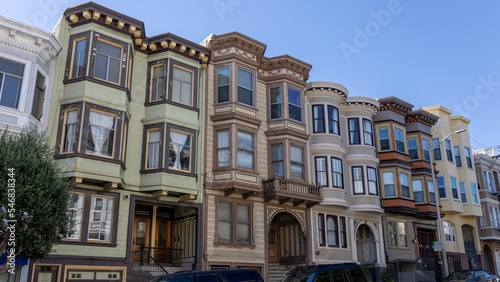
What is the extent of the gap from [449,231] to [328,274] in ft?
89.4

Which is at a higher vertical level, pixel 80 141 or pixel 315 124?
pixel 315 124

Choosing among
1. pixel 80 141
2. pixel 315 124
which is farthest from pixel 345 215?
pixel 80 141

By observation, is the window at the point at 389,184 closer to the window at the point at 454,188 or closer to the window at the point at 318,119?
the window at the point at 318,119

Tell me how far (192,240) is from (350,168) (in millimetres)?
13100

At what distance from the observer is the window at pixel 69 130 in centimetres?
1922

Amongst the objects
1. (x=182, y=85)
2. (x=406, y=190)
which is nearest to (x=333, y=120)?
(x=406, y=190)

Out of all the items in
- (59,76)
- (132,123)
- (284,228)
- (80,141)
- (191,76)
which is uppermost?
(191,76)

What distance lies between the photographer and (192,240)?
22812mm

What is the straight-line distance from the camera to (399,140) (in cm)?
3416

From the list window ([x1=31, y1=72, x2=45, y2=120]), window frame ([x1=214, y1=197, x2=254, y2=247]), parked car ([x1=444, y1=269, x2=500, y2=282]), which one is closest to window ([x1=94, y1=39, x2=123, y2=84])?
window ([x1=31, y1=72, x2=45, y2=120])

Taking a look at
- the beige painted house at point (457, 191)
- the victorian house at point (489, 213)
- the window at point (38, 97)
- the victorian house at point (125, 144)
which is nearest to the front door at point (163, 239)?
the victorian house at point (125, 144)

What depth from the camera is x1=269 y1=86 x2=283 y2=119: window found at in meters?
27.4

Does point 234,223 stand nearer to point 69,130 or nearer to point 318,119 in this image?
point 69,130

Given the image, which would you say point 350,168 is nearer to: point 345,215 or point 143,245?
point 345,215
